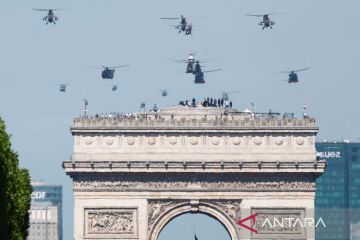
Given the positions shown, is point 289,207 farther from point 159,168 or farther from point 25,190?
point 25,190

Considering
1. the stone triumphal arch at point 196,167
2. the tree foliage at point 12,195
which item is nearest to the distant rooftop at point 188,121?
the stone triumphal arch at point 196,167

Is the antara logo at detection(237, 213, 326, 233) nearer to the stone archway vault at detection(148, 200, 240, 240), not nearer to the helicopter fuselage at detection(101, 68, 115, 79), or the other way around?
the stone archway vault at detection(148, 200, 240, 240)

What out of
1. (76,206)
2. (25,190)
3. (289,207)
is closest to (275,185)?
(289,207)

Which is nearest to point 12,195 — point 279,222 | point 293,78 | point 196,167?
point 196,167

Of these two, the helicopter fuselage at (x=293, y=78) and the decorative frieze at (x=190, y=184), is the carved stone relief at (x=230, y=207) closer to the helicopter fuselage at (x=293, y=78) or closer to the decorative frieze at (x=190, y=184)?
the decorative frieze at (x=190, y=184)

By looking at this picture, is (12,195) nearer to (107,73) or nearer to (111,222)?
(111,222)

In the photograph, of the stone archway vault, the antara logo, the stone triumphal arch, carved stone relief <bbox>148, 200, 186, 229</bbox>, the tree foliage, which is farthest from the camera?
carved stone relief <bbox>148, 200, 186, 229</bbox>

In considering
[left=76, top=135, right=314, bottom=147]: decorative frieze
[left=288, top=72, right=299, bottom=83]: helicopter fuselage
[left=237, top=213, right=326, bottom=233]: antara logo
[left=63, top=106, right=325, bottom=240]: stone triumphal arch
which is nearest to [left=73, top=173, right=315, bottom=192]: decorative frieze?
[left=63, top=106, right=325, bottom=240]: stone triumphal arch
